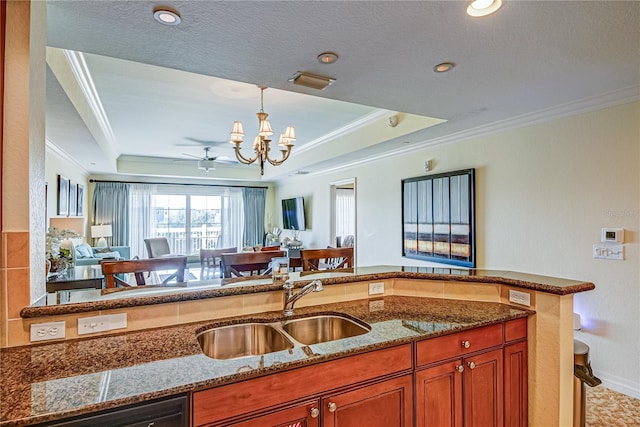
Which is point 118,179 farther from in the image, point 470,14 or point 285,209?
point 470,14

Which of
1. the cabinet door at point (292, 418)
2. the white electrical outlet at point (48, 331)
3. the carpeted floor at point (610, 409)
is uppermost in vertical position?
the white electrical outlet at point (48, 331)

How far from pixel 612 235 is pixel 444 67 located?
1.92 meters

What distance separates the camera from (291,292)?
186 cm

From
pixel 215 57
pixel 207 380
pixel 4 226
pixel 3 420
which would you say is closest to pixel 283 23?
pixel 215 57

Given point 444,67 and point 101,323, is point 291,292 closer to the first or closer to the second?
point 101,323

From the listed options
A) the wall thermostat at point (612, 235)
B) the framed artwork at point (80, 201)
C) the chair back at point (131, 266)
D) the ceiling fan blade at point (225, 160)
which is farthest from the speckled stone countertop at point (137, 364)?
the framed artwork at point (80, 201)

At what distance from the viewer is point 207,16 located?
163 cm

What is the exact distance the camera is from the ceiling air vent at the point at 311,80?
2.32 meters

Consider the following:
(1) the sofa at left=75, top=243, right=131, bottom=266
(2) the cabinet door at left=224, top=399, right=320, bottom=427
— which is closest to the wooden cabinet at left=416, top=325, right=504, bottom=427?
(2) the cabinet door at left=224, top=399, right=320, bottom=427

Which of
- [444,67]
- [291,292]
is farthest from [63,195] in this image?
[444,67]

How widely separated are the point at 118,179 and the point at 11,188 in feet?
24.9

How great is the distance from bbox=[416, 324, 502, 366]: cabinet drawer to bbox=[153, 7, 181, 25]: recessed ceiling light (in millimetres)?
1903

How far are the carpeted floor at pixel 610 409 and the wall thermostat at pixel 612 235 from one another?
1.19 metres

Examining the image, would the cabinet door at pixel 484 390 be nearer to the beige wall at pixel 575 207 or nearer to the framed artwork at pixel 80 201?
the beige wall at pixel 575 207
